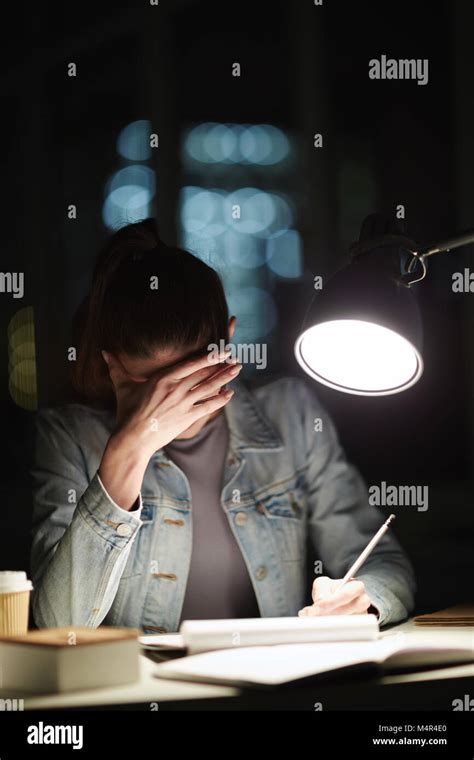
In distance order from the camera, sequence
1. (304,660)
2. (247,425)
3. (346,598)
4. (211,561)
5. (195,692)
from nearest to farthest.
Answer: (195,692)
(304,660)
(346,598)
(211,561)
(247,425)

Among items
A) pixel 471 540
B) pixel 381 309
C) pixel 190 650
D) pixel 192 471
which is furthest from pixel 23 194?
pixel 471 540

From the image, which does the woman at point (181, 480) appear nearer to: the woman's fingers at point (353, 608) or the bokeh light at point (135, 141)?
the woman's fingers at point (353, 608)

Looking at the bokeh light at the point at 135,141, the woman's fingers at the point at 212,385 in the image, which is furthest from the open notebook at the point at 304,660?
the bokeh light at the point at 135,141

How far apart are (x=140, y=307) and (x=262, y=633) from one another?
2.42 ft

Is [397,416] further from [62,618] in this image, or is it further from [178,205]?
[62,618]

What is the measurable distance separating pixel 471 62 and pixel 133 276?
103 cm

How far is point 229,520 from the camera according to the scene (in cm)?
186

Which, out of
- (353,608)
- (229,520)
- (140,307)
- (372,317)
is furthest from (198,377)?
(353,608)

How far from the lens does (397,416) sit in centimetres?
205

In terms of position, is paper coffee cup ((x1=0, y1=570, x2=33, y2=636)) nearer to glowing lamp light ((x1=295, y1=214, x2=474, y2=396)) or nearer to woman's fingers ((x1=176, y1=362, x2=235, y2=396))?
woman's fingers ((x1=176, y1=362, x2=235, y2=396))

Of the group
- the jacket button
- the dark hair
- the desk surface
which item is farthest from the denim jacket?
the desk surface

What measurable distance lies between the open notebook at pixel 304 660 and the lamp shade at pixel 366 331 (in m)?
0.47

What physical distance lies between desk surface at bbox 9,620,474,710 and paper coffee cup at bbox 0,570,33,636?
0.14 meters

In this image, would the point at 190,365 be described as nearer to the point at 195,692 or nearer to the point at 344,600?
the point at 344,600
